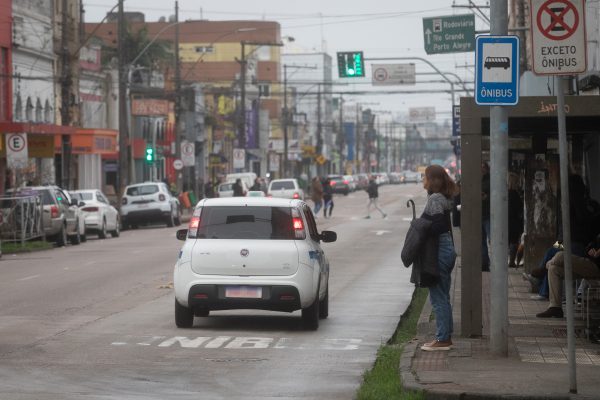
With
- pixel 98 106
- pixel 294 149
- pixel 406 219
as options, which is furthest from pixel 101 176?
pixel 294 149

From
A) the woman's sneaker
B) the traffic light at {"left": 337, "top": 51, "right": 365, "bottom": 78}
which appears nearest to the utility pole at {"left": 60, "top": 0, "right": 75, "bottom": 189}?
the traffic light at {"left": 337, "top": 51, "right": 365, "bottom": 78}

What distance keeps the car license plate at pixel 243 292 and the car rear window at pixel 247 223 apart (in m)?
0.63

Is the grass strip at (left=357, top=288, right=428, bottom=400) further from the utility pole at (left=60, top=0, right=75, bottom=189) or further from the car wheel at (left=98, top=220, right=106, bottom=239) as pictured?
the utility pole at (left=60, top=0, right=75, bottom=189)

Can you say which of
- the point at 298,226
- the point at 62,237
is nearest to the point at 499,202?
the point at 298,226

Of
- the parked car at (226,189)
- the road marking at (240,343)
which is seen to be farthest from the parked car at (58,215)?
the parked car at (226,189)

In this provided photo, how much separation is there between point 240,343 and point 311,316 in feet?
5.57

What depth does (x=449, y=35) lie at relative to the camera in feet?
128

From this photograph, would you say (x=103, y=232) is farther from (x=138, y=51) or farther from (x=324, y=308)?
(x=138, y=51)

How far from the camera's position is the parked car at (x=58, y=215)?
3806 cm

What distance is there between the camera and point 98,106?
242ft

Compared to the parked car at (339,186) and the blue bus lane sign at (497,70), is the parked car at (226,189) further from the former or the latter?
the blue bus lane sign at (497,70)

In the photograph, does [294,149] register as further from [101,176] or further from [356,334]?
[356,334]

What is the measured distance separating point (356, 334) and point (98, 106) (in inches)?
2337

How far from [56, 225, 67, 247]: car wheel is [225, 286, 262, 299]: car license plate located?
2367 centimetres
